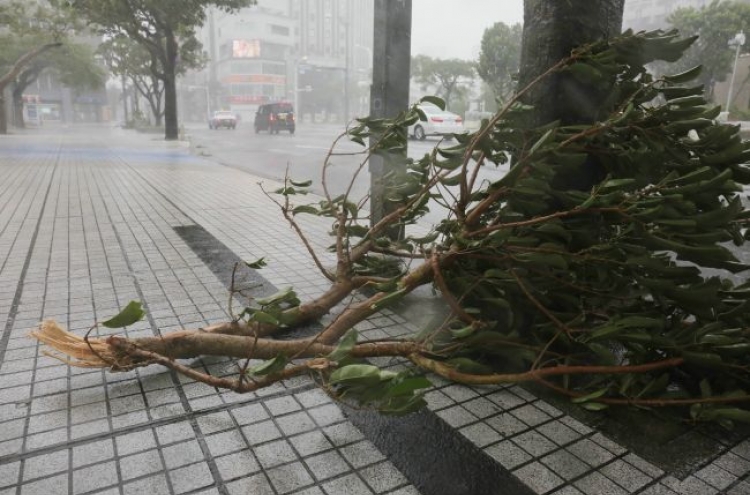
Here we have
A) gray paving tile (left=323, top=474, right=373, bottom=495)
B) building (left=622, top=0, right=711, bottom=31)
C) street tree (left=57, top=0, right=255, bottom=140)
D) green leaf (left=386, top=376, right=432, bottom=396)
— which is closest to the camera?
green leaf (left=386, top=376, right=432, bottom=396)

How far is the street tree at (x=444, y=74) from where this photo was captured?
1957 inches

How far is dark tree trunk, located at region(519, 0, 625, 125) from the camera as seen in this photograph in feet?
9.36

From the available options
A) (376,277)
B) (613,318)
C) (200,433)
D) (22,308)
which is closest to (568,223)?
(613,318)

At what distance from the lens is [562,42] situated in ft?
9.42

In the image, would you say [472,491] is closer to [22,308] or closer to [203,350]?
[203,350]

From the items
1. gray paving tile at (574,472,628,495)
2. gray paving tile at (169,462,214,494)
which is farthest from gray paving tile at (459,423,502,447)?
gray paving tile at (169,462,214,494)

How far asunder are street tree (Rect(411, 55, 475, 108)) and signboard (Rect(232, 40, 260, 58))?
118 ft

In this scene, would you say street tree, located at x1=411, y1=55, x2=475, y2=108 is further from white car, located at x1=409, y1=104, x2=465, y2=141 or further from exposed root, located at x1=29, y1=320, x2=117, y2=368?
exposed root, located at x1=29, y1=320, x2=117, y2=368

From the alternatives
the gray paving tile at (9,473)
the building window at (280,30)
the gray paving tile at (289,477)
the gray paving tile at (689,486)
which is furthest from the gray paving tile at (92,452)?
the building window at (280,30)

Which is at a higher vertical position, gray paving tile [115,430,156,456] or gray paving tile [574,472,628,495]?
gray paving tile [115,430,156,456]

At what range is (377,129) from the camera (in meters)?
3.59

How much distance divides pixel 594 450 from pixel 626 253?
2.84 ft

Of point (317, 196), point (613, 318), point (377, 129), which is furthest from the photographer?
point (317, 196)

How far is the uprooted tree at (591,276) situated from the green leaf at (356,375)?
309mm
